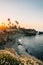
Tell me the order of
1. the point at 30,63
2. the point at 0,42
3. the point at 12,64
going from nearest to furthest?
the point at 12,64 → the point at 30,63 → the point at 0,42

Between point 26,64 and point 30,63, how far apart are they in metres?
0.82

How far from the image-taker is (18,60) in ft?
47.9

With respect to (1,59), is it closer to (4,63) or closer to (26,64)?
(4,63)

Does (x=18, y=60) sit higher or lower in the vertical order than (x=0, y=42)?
higher

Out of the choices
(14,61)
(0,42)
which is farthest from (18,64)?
(0,42)

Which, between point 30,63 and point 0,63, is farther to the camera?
point 30,63

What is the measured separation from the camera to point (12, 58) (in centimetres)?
1469

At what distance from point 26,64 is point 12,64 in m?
1.08

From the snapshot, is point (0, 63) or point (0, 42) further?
point (0, 42)

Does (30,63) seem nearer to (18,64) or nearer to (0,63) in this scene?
(18,64)

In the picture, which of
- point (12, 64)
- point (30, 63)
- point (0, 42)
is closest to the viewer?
point (12, 64)

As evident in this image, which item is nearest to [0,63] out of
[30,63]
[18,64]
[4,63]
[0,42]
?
[4,63]

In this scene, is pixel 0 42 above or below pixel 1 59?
below

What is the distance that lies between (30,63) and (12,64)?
1.73m
